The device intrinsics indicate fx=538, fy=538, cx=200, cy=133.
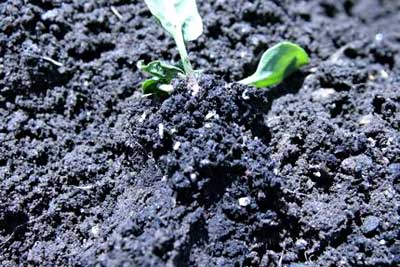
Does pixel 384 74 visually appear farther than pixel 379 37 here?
No

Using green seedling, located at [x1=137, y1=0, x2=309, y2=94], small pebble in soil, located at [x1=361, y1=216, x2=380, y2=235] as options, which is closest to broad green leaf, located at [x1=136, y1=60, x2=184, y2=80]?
green seedling, located at [x1=137, y1=0, x2=309, y2=94]

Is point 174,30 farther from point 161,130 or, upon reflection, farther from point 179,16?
point 161,130

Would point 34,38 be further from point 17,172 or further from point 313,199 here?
point 313,199

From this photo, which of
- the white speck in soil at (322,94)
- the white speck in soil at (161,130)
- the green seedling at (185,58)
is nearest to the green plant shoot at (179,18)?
the green seedling at (185,58)

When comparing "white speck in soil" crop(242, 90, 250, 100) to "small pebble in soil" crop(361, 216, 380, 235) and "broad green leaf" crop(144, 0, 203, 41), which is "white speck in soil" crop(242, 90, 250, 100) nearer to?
"broad green leaf" crop(144, 0, 203, 41)

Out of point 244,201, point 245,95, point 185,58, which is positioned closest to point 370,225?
point 244,201
